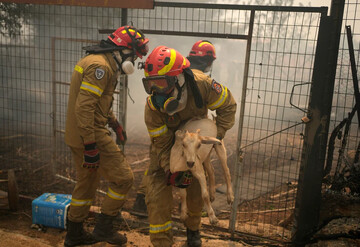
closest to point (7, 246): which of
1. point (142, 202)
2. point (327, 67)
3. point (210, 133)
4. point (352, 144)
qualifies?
point (142, 202)

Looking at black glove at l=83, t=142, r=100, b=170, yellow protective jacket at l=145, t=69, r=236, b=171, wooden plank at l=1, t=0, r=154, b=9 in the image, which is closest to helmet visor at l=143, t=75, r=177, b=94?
yellow protective jacket at l=145, t=69, r=236, b=171

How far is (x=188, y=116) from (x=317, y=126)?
68.2 inches

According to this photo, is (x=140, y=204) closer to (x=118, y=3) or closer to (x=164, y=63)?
(x=164, y=63)

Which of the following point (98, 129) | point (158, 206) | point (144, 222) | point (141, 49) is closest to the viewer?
point (158, 206)

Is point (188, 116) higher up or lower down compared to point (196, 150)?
higher up

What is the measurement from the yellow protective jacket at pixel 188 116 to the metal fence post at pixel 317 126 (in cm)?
117

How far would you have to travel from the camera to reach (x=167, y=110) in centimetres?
329

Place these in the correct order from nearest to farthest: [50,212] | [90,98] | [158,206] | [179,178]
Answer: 1. [179,178]
2. [158,206]
3. [90,98]
4. [50,212]

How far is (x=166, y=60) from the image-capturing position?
10.7 feet

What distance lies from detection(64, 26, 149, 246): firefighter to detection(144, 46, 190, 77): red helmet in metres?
0.78

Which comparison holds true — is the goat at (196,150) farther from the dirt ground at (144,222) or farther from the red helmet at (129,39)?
the dirt ground at (144,222)

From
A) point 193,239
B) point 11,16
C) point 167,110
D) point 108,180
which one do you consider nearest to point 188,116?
point 167,110

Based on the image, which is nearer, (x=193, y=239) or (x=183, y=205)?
(x=183, y=205)

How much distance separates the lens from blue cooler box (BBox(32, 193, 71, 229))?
466cm
